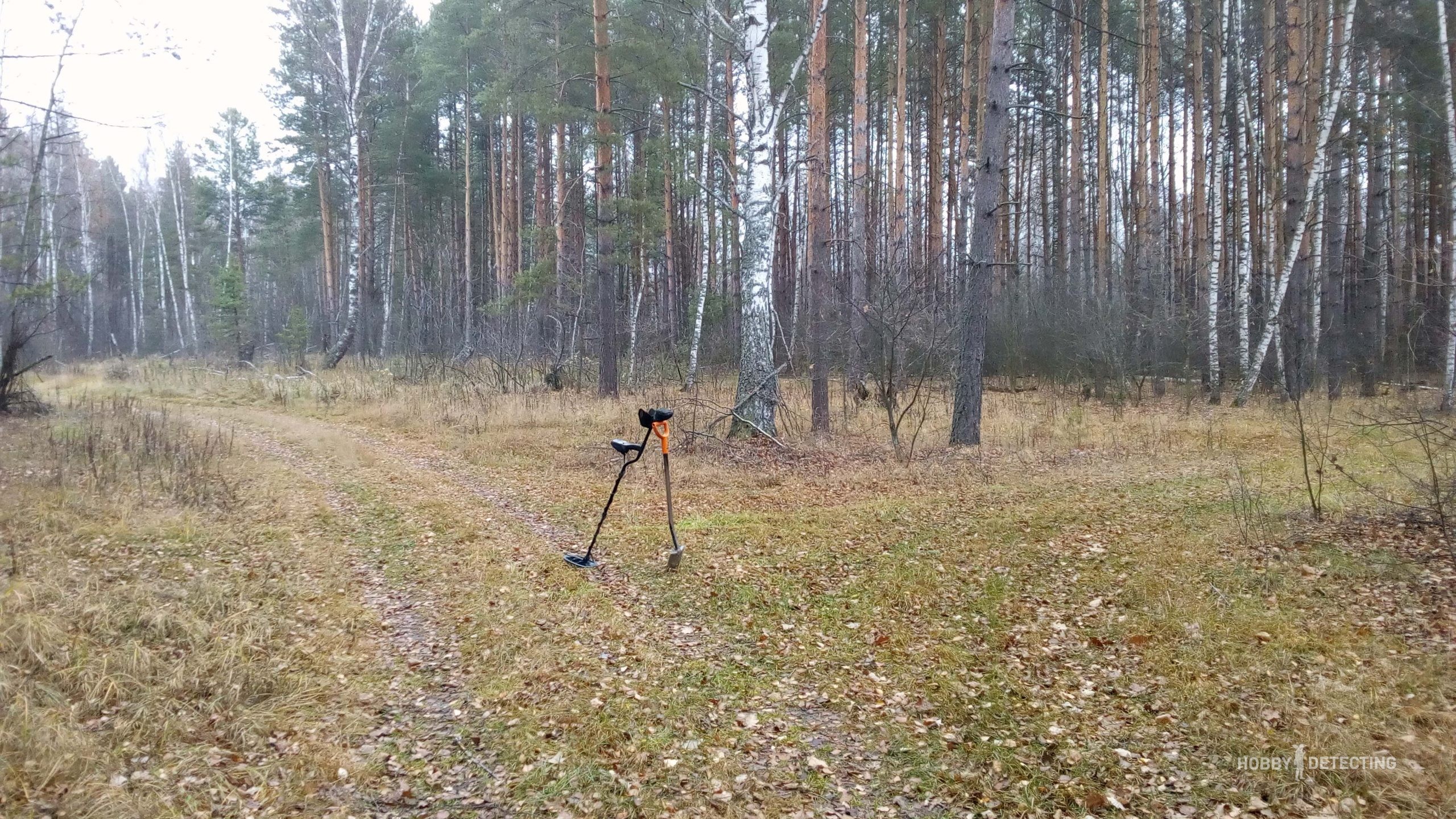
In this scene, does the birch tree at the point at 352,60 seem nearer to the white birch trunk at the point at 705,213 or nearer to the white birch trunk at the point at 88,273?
the white birch trunk at the point at 705,213

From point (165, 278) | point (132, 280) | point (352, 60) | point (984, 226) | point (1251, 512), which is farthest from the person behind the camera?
point (165, 278)

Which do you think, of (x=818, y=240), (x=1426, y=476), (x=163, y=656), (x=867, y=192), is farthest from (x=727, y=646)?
(x=867, y=192)

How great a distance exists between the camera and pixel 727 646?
4.85m

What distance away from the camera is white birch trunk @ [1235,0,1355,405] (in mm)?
13812

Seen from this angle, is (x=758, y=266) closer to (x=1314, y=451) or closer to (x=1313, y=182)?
(x=1314, y=451)

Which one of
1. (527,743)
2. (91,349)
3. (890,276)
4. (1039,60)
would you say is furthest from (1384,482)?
(91,349)

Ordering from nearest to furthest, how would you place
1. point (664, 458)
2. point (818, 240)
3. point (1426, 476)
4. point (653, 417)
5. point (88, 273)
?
point (653, 417), point (664, 458), point (1426, 476), point (818, 240), point (88, 273)

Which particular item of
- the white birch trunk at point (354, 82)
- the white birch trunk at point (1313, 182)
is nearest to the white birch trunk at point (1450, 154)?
the white birch trunk at point (1313, 182)

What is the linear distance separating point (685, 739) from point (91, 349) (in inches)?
2113

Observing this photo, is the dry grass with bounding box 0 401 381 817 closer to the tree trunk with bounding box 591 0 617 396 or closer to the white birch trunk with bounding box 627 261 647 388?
the tree trunk with bounding box 591 0 617 396

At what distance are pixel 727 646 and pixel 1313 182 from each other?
52.8 feet

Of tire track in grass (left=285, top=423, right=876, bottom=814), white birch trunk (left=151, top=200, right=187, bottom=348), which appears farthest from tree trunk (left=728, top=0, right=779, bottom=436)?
white birch trunk (left=151, top=200, right=187, bottom=348)

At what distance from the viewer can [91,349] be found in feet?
141

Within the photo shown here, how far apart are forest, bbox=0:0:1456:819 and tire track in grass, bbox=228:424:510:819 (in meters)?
0.04
